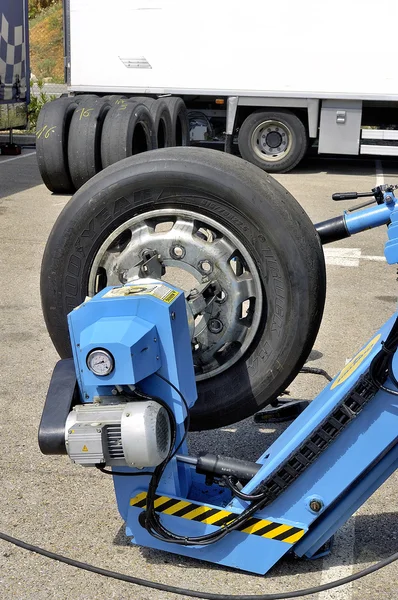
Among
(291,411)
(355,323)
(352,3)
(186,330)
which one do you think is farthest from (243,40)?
(186,330)

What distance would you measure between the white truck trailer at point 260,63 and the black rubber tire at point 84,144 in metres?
3.31

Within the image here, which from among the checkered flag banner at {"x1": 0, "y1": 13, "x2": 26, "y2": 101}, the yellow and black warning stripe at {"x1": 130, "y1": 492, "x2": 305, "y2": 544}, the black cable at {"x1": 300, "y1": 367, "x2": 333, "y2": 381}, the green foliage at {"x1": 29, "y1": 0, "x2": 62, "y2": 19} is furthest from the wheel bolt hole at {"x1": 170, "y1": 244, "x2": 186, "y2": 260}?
the green foliage at {"x1": 29, "y1": 0, "x2": 62, "y2": 19}

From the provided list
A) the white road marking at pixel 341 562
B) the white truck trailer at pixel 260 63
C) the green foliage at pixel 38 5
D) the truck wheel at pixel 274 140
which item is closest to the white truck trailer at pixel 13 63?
the white truck trailer at pixel 260 63

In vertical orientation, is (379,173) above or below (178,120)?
below

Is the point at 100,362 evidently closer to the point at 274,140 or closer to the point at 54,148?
the point at 54,148

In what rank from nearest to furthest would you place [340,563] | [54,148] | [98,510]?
1. [340,563]
2. [98,510]
3. [54,148]

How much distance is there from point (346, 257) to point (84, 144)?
14.3 feet

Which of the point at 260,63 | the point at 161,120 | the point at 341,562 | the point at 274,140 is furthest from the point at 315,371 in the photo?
the point at 274,140

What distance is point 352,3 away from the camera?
1299 cm

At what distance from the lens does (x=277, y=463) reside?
8.79ft

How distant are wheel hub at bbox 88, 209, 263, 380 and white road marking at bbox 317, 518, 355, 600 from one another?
775 mm

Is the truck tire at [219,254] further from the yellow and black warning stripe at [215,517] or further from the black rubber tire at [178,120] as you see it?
the black rubber tire at [178,120]

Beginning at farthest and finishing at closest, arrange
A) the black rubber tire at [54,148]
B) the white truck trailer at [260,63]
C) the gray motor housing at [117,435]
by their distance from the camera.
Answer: the white truck trailer at [260,63] < the black rubber tire at [54,148] < the gray motor housing at [117,435]

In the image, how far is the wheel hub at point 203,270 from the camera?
3.25 meters
